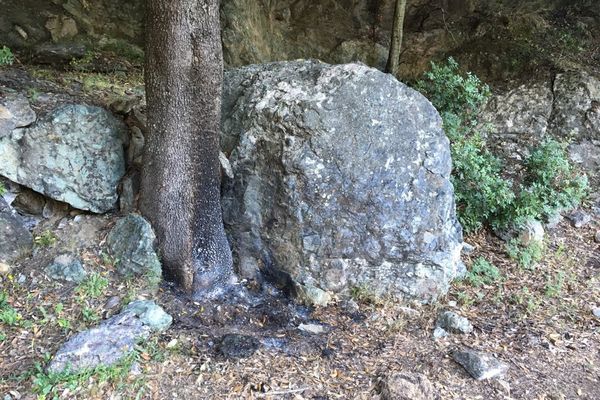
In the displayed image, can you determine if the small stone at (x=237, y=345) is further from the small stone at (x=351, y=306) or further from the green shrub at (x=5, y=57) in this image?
the green shrub at (x=5, y=57)

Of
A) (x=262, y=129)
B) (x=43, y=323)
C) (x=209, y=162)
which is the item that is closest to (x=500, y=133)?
(x=262, y=129)

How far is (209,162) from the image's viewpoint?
13.7ft

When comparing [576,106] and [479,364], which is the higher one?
[576,106]

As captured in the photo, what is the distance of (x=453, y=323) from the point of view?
4.13m

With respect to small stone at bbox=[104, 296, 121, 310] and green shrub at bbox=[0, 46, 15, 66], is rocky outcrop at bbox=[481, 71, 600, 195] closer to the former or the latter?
small stone at bbox=[104, 296, 121, 310]

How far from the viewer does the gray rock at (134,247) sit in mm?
4105

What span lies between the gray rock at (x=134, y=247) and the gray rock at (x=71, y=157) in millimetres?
429

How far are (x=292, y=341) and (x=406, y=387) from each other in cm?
100

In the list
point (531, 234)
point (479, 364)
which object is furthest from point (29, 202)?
point (531, 234)

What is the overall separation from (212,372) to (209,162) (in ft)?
5.91

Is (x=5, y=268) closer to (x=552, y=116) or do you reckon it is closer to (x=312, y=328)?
(x=312, y=328)

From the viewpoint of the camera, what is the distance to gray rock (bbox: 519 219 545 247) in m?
5.51

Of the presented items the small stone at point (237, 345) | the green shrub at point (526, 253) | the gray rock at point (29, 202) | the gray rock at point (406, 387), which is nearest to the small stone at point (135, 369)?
the small stone at point (237, 345)

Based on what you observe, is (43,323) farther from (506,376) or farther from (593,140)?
(593,140)
